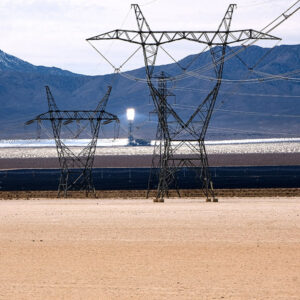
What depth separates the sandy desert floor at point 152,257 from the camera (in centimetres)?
1697

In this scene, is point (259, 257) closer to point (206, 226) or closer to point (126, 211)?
point (206, 226)

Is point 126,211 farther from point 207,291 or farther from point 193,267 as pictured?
point 207,291

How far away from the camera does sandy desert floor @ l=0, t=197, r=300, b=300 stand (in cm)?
1697

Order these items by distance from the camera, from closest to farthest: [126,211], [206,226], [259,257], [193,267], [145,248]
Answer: [193,267] < [259,257] < [145,248] < [206,226] < [126,211]

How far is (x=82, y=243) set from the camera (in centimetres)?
2436

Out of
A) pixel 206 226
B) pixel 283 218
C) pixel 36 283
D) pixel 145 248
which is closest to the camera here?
pixel 36 283

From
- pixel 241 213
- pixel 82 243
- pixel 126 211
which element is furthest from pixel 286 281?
pixel 126 211

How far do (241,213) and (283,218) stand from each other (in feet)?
10.6

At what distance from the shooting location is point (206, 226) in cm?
2878

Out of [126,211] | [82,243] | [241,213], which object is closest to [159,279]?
[82,243]

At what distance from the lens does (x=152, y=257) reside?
2125 centimetres

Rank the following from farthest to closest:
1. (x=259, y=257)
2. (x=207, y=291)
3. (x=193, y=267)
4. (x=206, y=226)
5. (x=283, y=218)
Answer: (x=283, y=218) < (x=206, y=226) < (x=259, y=257) < (x=193, y=267) < (x=207, y=291)

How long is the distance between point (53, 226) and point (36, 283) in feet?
39.6

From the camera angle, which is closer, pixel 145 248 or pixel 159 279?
pixel 159 279
